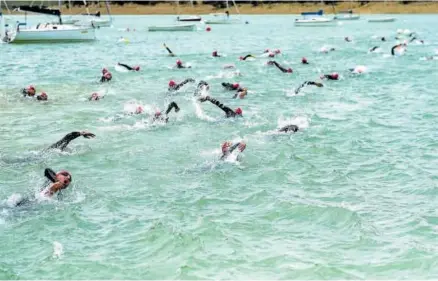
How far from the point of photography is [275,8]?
13138 centimetres

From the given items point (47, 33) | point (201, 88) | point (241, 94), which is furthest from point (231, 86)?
point (47, 33)

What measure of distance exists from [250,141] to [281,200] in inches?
240

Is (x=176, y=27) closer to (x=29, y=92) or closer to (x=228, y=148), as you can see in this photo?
(x=29, y=92)

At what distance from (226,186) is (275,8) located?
119m

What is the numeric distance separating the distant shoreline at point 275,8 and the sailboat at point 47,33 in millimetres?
62049

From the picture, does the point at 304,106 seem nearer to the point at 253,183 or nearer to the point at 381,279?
the point at 253,183

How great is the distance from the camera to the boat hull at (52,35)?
6612 cm

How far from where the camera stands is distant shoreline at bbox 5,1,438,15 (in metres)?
124

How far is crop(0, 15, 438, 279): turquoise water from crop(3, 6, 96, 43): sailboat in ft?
109

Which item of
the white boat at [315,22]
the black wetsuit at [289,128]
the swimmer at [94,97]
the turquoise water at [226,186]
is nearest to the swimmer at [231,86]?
the turquoise water at [226,186]

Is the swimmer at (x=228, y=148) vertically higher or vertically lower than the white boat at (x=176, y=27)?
higher

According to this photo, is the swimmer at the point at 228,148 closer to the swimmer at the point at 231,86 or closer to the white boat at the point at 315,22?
the swimmer at the point at 231,86

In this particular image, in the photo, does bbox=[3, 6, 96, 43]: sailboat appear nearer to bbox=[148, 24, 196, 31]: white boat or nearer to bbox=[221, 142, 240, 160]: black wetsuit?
bbox=[148, 24, 196, 31]: white boat

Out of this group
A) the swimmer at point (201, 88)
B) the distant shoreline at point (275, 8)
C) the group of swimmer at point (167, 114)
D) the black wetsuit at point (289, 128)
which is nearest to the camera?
the group of swimmer at point (167, 114)
